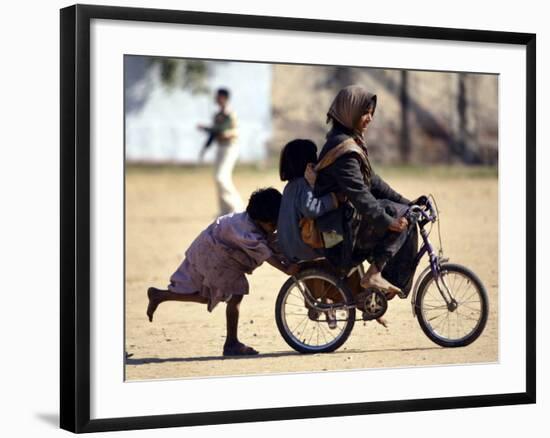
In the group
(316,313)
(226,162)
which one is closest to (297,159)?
(316,313)

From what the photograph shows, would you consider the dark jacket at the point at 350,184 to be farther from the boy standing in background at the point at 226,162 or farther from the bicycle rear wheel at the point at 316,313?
the boy standing in background at the point at 226,162

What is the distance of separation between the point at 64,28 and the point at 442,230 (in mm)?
8284

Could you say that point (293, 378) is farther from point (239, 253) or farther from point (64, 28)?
point (64, 28)

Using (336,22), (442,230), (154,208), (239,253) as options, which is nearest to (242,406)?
(239,253)

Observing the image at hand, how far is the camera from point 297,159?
8617 millimetres

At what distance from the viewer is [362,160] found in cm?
855

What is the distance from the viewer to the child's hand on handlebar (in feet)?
28.6

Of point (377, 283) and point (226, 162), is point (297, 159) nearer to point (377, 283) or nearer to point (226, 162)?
point (377, 283)

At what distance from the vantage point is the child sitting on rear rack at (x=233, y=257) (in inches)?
339

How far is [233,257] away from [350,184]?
90 centimetres

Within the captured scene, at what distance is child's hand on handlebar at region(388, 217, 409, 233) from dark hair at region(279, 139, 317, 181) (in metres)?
0.67

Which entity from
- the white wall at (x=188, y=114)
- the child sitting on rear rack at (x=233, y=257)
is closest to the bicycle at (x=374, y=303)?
the child sitting on rear rack at (x=233, y=257)

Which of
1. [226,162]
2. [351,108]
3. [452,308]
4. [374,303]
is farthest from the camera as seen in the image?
[226,162]

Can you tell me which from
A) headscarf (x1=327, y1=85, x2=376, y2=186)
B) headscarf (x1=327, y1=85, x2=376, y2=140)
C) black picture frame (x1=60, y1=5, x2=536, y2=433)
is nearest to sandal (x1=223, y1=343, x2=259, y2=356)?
black picture frame (x1=60, y1=5, x2=536, y2=433)
